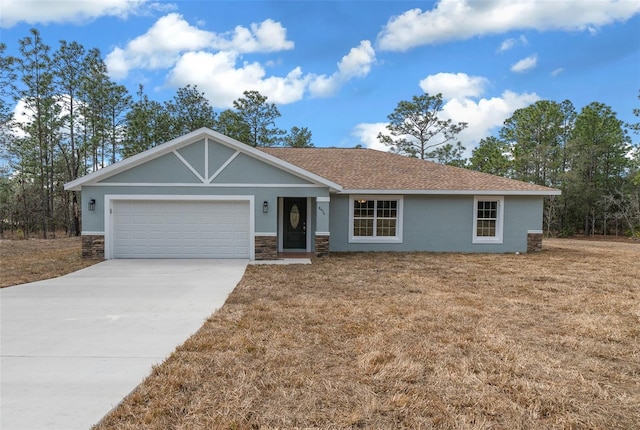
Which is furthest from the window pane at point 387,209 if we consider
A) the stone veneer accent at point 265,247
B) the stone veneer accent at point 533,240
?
the stone veneer accent at point 533,240

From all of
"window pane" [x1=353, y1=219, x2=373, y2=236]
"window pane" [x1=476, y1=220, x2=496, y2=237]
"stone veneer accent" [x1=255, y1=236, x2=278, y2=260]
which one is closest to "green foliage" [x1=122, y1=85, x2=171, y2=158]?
"stone veneer accent" [x1=255, y1=236, x2=278, y2=260]

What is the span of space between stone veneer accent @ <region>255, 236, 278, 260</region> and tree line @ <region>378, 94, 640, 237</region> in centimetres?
2254

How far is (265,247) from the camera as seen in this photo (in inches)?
449

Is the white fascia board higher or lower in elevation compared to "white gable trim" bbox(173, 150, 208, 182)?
lower

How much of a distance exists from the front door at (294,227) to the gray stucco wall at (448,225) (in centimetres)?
122

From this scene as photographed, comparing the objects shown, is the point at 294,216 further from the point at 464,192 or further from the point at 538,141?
the point at 538,141

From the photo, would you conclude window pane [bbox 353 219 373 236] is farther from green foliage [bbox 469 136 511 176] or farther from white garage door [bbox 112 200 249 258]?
green foliage [bbox 469 136 511 176]

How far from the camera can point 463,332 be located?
16.0 ft

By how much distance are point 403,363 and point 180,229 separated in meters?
9.44

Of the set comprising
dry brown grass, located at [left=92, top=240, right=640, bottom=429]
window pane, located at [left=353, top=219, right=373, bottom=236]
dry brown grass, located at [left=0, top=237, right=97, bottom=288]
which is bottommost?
dry brown grass, located at [left=0, top=237, right=97, bottom=288]

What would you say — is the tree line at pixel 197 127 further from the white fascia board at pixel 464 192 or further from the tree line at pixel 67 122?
the white fascia board at pixel 464 192

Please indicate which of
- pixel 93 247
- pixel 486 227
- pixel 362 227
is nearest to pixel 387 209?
pixel 362 227

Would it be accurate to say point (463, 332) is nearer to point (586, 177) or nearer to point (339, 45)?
point (339, 45)

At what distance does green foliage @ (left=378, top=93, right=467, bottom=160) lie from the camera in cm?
3028
